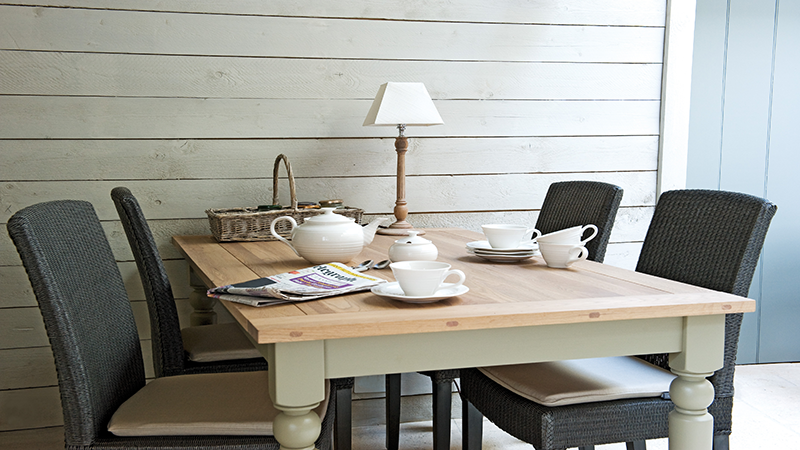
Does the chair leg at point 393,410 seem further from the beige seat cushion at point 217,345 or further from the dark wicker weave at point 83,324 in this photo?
the dark wicker weave at point 83,324

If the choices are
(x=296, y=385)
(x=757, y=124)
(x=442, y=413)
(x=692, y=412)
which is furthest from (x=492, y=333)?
(x=757, y=124)

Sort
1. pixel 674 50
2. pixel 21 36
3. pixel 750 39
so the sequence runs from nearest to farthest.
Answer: pixel 21 36, pixel 674 50, pixel 750 39

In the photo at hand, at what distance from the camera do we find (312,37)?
261 centimetres

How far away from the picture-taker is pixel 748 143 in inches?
126

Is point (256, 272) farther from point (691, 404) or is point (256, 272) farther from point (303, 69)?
point (303, 69)

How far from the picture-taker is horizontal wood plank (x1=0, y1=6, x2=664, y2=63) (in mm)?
2412

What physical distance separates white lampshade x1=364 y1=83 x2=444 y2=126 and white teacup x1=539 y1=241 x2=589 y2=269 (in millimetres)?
831

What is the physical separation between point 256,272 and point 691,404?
3.18 ft

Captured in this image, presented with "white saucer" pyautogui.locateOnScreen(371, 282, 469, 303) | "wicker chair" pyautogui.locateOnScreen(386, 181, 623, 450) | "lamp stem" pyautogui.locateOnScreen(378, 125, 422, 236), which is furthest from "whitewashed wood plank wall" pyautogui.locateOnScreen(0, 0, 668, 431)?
"white saucer" pyautogui.locateOnScreen(371, 282, 469, 303)

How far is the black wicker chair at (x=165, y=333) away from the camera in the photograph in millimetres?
1710

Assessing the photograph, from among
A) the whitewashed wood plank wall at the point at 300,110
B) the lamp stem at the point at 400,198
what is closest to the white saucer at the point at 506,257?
the lamp stem at the point at 400,198

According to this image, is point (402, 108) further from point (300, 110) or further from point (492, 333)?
point (492, 333)

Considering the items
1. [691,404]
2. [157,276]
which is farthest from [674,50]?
[157,276]

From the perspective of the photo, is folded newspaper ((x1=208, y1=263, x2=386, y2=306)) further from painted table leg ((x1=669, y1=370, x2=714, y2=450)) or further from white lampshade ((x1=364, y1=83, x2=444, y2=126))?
white lampshade ((x1=364, y1=83, x2=444, y2=126))
